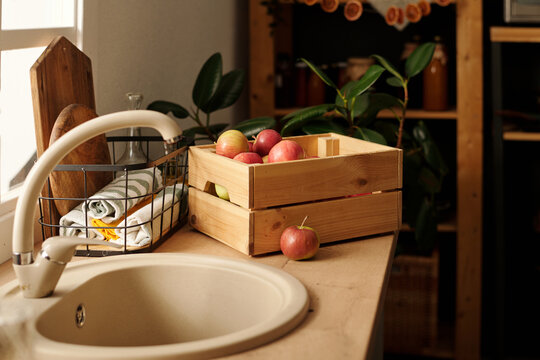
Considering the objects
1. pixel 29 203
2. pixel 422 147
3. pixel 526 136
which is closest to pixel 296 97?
pixel 422 147

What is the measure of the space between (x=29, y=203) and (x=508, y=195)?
217 cm

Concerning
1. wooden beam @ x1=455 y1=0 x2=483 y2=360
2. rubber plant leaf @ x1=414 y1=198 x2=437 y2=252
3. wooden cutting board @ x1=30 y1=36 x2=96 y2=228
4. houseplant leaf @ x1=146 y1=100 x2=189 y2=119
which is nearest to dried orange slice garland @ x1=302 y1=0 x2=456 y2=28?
wooden beam @ x1=455 y1=0 x2=483 y2=360

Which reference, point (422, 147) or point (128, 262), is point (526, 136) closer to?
point (422, 147)

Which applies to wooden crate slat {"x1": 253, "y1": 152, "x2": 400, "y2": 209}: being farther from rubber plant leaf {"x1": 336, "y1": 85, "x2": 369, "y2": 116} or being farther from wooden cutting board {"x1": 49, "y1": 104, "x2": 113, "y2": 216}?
rubber plant leaf {"x1": 336, "y1": 85, "x2": 369, "y2": 116}

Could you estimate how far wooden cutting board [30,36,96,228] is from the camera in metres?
1.26

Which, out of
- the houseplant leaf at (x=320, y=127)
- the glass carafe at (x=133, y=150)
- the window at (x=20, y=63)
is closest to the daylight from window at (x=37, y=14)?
the window at (x=20, y=63)

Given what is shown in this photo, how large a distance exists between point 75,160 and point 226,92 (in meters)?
0.82

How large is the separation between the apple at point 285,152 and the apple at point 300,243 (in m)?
0.14

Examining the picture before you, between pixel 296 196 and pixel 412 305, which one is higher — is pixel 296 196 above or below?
above

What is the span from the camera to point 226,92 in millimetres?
2021

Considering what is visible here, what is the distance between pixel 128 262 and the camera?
1.15m

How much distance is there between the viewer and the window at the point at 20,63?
131cm

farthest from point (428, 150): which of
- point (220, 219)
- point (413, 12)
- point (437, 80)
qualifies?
point (220, 219)

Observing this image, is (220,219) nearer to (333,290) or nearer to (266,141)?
(266,141)
